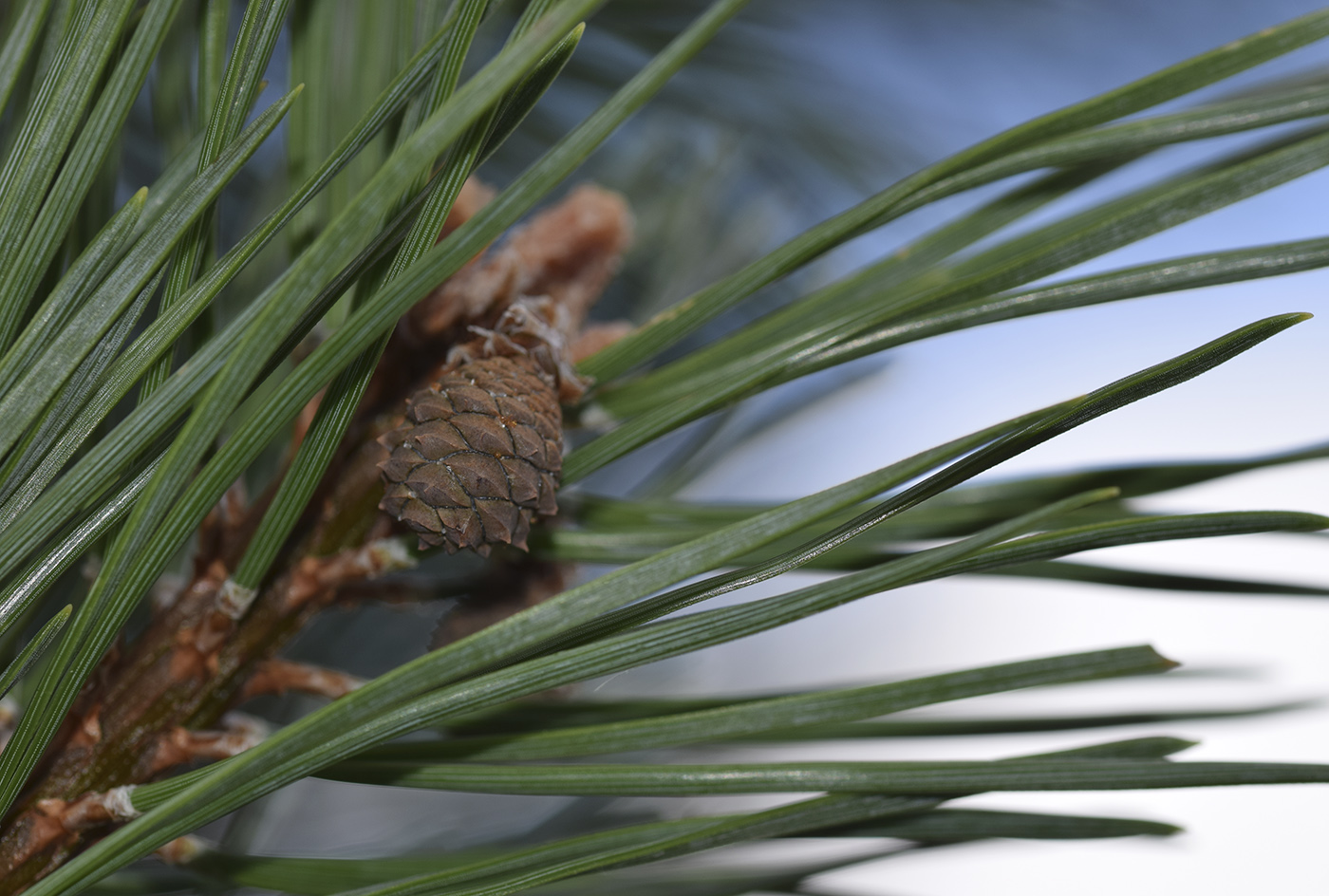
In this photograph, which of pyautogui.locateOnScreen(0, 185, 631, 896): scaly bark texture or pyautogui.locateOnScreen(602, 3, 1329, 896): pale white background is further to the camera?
pyautogui.locateOnScreen(602, 3, 1329, 896): pale white background

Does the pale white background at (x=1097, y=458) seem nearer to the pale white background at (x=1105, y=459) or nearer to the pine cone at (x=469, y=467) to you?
the pale white background at (x=1105, y=459)

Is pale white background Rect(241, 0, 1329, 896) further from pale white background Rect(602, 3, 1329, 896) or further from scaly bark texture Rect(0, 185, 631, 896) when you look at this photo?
scaly bark texture Rect(0, 185, 631, 896)

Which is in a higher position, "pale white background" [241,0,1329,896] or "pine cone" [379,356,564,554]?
"pale white background" [241,0,1329,896]

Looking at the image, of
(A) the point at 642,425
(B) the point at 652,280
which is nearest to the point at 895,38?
(B) the point at 652,280

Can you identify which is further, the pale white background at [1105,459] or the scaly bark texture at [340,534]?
the pale white background at [1105,459]

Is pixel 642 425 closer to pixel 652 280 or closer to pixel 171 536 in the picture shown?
pixel 171 536

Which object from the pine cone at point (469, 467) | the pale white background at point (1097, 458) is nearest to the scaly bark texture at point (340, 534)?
the pine cone at point (469, 467)

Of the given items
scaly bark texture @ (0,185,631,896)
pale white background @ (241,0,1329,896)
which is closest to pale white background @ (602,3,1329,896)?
pale white background @ (241,0,1329,896)
